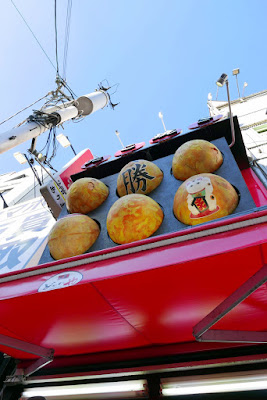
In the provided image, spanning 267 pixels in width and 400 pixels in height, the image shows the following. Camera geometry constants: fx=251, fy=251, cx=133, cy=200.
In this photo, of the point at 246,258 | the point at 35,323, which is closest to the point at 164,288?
the point at 246,258

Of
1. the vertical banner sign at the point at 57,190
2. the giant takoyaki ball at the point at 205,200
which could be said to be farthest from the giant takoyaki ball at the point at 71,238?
the vertical banner sign at the point at 57,190

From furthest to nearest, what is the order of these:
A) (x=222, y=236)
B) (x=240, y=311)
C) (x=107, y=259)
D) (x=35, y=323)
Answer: (x=35, y=323) → (x=240, y=311) → (x=107, y=259) → (x=222, y=236)

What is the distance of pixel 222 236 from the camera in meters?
1.50

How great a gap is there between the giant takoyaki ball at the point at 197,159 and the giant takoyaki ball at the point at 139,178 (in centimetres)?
32

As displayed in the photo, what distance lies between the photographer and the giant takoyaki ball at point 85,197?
348 cm

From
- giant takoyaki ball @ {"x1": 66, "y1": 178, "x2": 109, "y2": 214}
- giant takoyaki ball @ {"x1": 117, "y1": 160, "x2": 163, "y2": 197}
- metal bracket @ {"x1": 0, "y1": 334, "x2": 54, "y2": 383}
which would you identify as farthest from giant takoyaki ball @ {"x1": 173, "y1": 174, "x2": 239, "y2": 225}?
metal bracket @ {"x1": 0, "y1": 334, "x2": 54, "y2": 383}

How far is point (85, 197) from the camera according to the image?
11.4 feet

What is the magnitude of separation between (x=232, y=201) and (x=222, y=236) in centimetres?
115

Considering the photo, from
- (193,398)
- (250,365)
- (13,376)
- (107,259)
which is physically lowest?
(193,398)

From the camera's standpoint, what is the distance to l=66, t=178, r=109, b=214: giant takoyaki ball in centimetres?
348

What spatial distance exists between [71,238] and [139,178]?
1.16 meters

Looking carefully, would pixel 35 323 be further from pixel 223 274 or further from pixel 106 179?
pixel 106 179

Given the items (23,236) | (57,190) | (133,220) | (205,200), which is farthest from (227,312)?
(23,236)

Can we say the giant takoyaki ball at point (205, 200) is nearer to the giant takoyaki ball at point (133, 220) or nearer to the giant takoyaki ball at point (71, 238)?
the giant takoyaki ball at point (133, 220)
